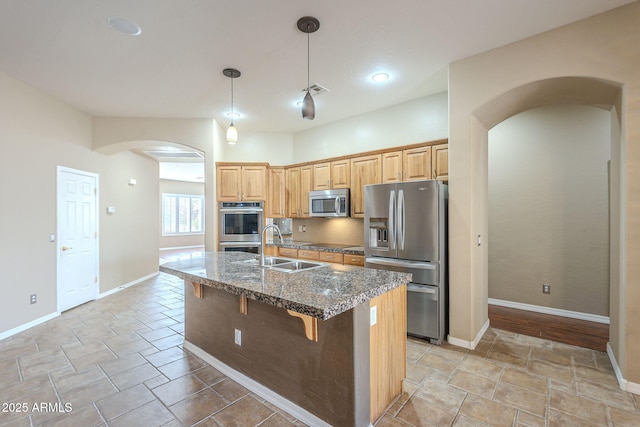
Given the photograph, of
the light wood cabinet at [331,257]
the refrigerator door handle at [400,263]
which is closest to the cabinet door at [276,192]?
the light wood cabinet at [331,257]

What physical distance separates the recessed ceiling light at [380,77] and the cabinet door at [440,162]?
1.02 metres

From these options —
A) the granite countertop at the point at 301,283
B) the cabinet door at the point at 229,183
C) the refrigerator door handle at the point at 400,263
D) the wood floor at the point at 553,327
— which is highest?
the cabinet door at the point at 229,183

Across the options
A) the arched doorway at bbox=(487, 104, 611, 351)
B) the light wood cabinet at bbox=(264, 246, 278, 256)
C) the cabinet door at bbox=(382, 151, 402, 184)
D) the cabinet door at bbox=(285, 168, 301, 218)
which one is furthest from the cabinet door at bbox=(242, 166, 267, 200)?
the arched doorway at bbox=(487, 104, 611, 351)

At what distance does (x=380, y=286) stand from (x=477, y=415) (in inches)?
46.0

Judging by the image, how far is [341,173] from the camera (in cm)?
458

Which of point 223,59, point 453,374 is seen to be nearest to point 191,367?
point 453,374

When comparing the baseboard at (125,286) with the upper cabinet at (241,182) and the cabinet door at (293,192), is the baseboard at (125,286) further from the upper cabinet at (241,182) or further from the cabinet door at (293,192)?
the cabinet door at (293,192)

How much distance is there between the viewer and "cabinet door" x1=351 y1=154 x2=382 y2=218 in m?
4.16

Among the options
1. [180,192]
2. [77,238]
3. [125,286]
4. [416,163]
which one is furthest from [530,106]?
[180,192]

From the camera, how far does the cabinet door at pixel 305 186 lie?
5.01 meters

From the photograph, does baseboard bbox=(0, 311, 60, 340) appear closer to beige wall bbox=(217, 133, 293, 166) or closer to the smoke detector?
beige wall bbox=(217, 133, 293, 166)

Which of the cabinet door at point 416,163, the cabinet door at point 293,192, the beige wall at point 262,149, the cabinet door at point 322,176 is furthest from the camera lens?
the beige wall at point 262,149

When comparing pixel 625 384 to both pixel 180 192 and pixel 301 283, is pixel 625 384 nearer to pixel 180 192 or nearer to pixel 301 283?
pixel 301 283

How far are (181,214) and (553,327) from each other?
12027mm
